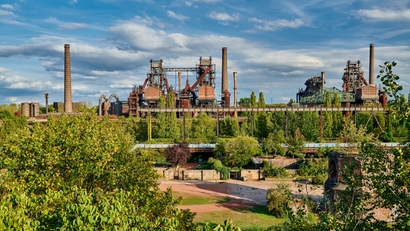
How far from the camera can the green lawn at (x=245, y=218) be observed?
22391 millimetres

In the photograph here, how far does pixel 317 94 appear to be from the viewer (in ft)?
276

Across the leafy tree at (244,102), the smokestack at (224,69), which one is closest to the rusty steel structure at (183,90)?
the smokestack at (224,69)

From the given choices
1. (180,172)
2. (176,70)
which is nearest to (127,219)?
Result: (180,172)

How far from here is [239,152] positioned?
41.3m

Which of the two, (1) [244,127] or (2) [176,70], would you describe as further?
(2) [176,70]

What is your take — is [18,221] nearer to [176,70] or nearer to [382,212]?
[382,212]

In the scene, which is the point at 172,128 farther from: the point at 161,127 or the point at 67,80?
the point at 67,80

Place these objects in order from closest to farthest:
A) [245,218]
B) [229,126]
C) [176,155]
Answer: [245,218]
[176,155]
[229,126]

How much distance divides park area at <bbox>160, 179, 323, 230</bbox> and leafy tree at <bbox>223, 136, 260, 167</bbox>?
451 cm

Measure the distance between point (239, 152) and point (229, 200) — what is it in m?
12.7

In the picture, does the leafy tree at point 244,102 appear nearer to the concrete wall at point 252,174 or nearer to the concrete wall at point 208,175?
the concrete wall at point 252,174

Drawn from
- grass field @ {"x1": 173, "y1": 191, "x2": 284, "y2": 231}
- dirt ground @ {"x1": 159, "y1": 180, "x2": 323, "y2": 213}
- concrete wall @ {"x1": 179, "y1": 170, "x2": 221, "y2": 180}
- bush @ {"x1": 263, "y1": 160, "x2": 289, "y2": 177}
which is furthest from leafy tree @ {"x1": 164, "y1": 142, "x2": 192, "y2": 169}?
grass field @ {"x1": 173, "y1": 191, "x2": 284, "y2": 231}

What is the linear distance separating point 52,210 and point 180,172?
2993cm

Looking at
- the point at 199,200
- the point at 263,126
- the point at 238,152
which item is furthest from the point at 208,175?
the point at 263,126
